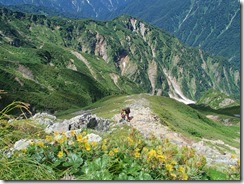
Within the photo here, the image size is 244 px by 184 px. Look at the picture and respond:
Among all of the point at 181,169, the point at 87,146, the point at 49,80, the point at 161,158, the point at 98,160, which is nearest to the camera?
the point at 181,169

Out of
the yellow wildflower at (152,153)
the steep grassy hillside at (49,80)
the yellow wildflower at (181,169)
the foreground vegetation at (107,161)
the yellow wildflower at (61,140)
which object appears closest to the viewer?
the yellow wildflower at (181,169)

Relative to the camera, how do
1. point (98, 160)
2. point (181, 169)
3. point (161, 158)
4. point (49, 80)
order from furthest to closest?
1. point (49, 80)
2. point (98, 160)
3. point (161, 158)
4. point (181, 169)

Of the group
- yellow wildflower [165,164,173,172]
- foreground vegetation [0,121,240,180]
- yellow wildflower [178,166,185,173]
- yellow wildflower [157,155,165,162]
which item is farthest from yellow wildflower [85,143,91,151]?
yellow wildflower [178,166,185,173]

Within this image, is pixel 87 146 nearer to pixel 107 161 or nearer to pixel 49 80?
pixel 107 161

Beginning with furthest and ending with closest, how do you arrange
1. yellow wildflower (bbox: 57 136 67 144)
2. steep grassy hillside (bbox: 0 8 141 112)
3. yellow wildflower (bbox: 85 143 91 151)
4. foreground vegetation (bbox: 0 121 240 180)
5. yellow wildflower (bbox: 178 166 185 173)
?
steep grassy hillside (bbox: 0 8 141 112) < yellow wildflower (bbox: 57 136 67 144) < yellow wildflower (bbox: 85 143 91 151) < foreground vegetation (bbox: 0 121 240 180) < yellow wildflower (bbox: 178 166 185 173)

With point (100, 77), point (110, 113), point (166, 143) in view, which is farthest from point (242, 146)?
point (100, 77)

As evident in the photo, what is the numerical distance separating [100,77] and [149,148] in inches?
7204

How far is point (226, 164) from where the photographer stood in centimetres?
585

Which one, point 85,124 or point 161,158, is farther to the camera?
point 85,124

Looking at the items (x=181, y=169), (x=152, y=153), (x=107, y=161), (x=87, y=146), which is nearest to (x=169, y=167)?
(x=181, y=169)

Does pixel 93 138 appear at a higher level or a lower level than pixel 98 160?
higher

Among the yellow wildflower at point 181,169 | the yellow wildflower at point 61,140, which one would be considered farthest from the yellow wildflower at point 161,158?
the yellow wildflower at point 61,140

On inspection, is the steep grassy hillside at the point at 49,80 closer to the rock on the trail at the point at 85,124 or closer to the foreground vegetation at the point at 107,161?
the rock on the trail at the point at 85,124

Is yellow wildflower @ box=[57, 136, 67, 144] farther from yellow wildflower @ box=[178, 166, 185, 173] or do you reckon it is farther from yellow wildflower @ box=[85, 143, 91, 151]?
yellow wildflower @ box=[178, 166, 185, 173]
